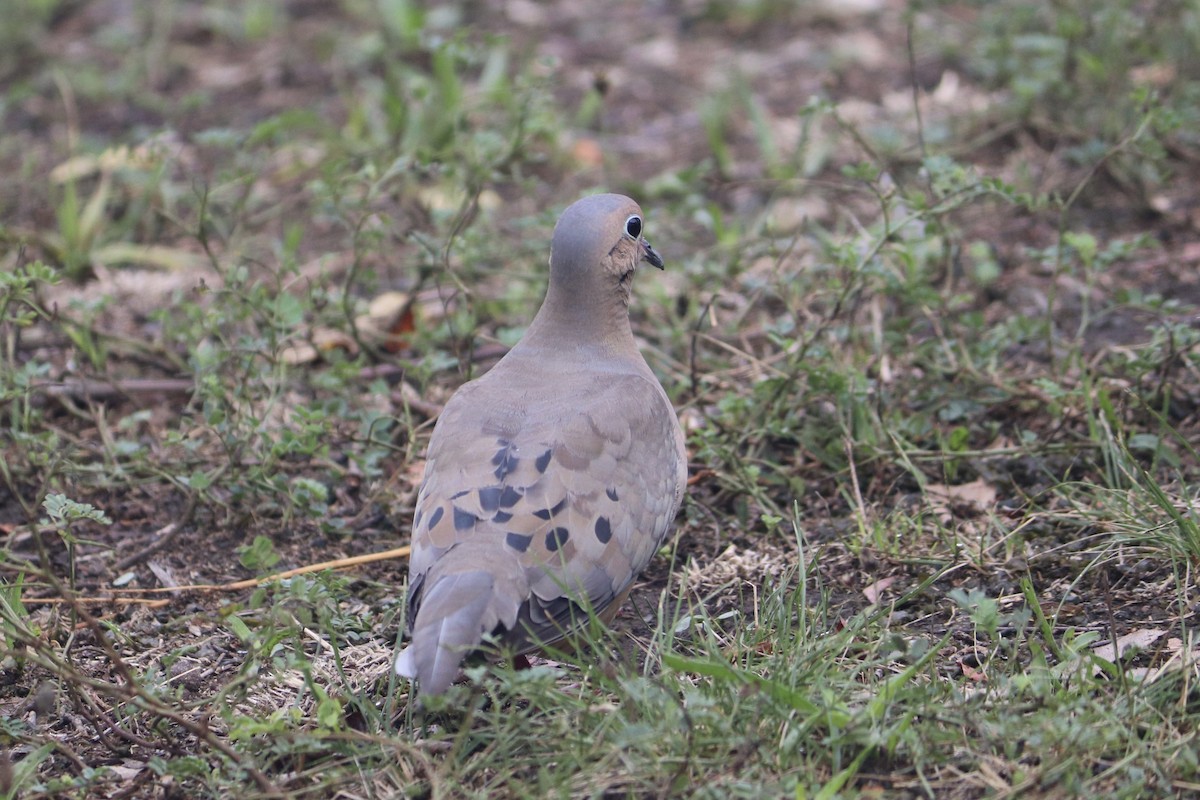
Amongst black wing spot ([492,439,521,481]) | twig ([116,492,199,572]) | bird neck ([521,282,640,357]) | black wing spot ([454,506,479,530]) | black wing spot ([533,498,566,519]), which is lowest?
twig ([116,492,199,572])

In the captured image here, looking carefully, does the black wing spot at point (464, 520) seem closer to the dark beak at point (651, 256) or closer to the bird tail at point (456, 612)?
the bird tail at point (456, 612)

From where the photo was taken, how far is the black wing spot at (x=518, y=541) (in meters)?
3.23

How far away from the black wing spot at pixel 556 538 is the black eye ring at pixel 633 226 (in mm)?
1173

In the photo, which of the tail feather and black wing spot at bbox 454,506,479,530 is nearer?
the tail feather

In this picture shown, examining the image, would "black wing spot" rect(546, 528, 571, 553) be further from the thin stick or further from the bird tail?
the thin stick

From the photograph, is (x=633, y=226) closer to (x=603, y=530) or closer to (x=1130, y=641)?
(x=603, y=530)

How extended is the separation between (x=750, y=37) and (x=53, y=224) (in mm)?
4493

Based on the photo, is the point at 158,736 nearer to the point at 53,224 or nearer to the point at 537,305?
the point at 537,305

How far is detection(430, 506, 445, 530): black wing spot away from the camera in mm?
3340

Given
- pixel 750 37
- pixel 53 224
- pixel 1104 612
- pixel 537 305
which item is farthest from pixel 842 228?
pixel 53 224

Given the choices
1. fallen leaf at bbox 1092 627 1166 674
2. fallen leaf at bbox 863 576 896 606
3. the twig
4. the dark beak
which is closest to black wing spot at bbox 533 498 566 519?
fallen leaf at bbox 863 576 896 606

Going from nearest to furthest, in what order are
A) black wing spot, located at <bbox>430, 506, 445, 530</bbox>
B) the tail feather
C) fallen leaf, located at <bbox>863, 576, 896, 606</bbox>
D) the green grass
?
the tail feather
the green grass
black wing spot, located at <bbox>430, 506, 445, 530</bbox>
fallen leaf, located at <bbox>863, 576, 896, 606</bbox>

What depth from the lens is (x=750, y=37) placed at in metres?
8.62

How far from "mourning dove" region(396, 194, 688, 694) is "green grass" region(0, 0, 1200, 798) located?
0.18 m
